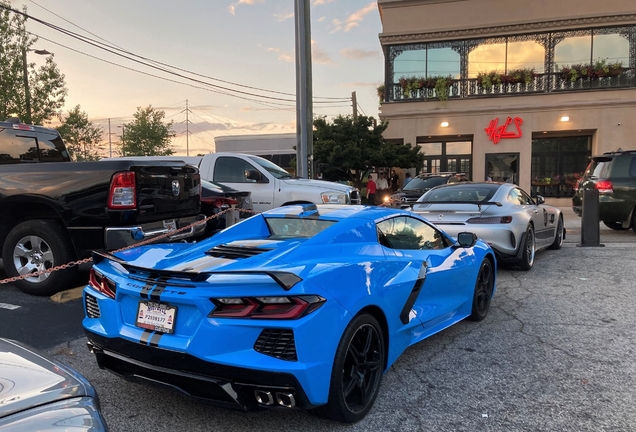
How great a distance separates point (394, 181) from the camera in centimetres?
2453

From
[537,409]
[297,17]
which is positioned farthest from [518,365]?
[297,17]

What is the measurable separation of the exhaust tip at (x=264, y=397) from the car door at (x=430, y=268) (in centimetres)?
125

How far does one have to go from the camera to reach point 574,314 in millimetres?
5359

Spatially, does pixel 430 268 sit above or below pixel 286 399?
above

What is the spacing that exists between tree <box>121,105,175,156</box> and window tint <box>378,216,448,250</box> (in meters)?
41.4

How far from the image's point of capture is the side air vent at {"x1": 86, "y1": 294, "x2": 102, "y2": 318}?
3.18 m

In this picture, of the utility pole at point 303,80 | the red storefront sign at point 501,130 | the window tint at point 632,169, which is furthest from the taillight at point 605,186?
the red storefront sign at point 501,130

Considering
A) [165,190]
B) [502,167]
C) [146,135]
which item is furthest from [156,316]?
[146,135]

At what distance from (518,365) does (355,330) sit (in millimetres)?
1862

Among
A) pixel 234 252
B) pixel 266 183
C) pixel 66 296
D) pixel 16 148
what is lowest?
pixel 66 296

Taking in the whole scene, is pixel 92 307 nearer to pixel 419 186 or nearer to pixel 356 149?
pixel 419 186

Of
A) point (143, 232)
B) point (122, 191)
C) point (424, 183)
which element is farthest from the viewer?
point (424, 183)

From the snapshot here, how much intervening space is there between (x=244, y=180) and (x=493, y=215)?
16.9 feet

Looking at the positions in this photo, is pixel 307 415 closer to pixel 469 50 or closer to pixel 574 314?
pixel 574 314
